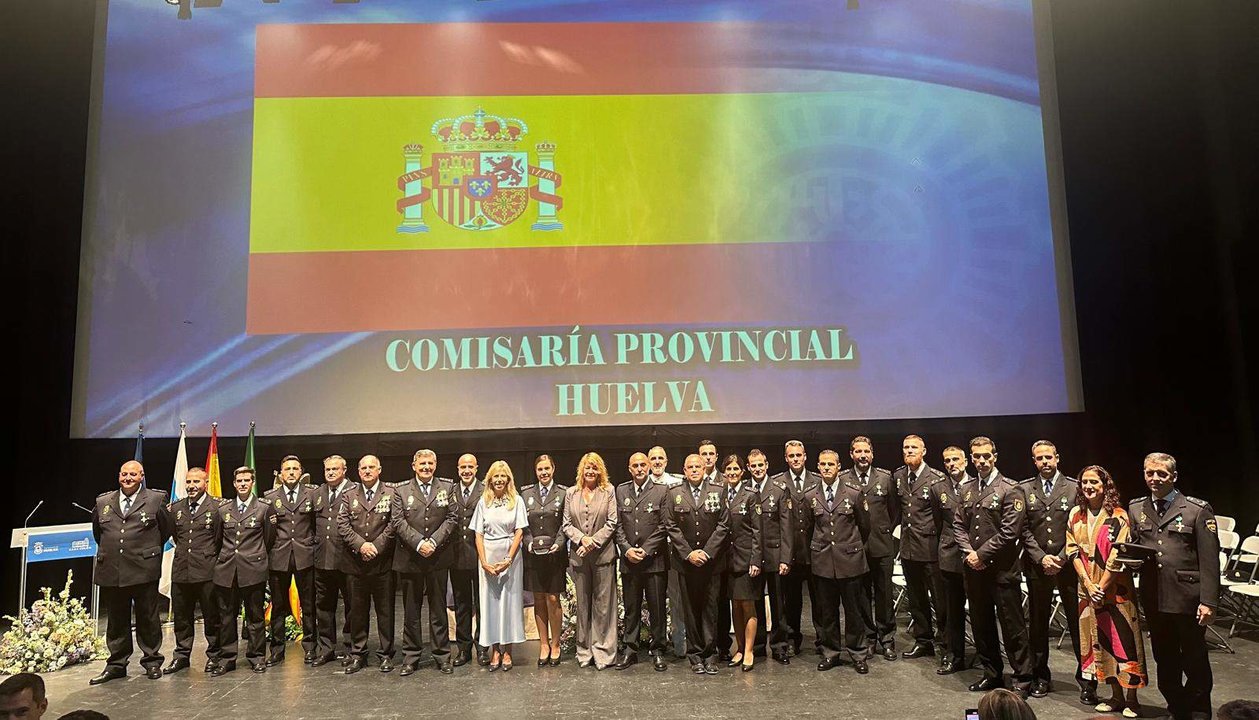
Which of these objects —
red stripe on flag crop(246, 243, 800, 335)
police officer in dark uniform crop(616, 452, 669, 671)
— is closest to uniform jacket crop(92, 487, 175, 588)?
red stripe on flag crop(246, 243, 800, 335)

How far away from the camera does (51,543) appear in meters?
6.29

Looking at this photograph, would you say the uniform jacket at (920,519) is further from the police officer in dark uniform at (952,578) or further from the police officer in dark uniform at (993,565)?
the police officer in dark uniform at (993,565)

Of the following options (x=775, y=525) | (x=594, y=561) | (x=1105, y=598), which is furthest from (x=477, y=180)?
(x=1105, y=598)

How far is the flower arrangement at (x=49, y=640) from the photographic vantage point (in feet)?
17.9

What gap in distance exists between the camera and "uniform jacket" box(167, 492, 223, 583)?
17.5ft

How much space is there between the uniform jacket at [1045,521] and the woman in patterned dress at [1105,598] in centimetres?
6

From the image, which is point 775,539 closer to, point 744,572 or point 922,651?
point 744,572

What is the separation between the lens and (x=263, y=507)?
5.52 meters

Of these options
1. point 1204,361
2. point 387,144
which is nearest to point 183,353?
point 387,144

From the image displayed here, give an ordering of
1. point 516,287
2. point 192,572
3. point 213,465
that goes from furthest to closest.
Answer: point 516,287
point 213,465
point 192,572

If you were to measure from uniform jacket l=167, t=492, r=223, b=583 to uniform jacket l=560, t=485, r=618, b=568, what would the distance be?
7.49 ft

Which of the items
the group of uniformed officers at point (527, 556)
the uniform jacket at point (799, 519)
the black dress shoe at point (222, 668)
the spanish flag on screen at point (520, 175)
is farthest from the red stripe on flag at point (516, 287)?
the black dress shoe at point (222, 668)

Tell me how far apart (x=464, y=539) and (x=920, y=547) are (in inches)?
117

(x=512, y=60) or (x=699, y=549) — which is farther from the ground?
(x=512, y=60)
